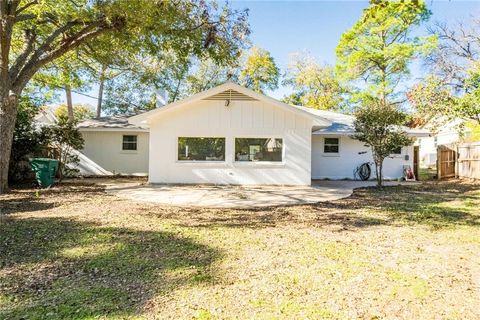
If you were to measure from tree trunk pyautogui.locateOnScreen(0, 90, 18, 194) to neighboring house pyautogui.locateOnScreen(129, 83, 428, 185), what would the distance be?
4.08 m

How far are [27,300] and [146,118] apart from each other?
378 inches

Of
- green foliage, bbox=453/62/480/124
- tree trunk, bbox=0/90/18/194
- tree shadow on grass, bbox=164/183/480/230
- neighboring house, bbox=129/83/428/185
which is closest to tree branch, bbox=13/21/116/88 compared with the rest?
tree trunk, bbox=0/90/18/194

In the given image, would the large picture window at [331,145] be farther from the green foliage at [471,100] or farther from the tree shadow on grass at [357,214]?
the tree shadow on grass at [357,214]

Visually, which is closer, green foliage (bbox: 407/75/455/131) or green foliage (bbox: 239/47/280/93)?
green foliage (bbox: 407/75/455/131)

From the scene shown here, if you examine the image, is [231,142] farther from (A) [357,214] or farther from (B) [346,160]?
(B) [346,160]

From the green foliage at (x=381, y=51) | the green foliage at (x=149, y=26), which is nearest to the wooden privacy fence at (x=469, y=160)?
the green foliage at (x=381, y=51)

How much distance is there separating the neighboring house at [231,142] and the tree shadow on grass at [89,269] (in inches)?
270

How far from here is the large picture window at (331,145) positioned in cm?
1633

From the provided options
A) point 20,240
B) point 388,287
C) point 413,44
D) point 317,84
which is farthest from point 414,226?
point 317,84

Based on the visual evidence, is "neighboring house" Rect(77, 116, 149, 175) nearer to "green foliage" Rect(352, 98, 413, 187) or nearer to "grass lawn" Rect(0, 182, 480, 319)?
"grass lawn" Rect(0, 182, 480, 319)

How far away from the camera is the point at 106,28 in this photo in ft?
33.7

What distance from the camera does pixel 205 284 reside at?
145 inches

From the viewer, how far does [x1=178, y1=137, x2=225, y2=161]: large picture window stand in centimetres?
1299

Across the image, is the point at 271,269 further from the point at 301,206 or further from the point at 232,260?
the point at 301,206
